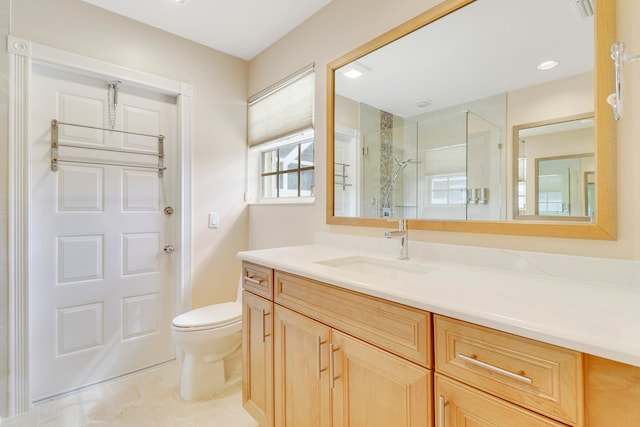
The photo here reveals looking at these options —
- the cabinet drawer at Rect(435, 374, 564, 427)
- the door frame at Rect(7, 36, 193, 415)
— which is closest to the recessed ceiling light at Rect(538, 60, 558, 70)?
the cabinet drawer at Rect(435, 374, 564, 427)

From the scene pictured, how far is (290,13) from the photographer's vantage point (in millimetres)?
1992

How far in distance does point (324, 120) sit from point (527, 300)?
4.91 ft

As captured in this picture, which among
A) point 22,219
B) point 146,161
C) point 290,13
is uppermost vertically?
point 290,13

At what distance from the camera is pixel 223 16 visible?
2020 mm

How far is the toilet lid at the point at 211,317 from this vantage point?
1813 millimetres

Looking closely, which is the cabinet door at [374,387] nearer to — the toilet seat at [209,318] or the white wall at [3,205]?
the toilet seat at [209,318]

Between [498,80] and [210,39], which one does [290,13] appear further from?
[498,80]

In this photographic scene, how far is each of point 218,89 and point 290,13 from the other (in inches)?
33.2

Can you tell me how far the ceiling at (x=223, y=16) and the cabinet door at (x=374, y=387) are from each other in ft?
6.46

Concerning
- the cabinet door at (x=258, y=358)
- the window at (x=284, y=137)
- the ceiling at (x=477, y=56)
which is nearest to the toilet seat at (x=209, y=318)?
the cabinet door at (x=258, y=358)

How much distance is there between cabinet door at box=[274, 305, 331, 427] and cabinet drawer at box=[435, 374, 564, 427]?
45cm

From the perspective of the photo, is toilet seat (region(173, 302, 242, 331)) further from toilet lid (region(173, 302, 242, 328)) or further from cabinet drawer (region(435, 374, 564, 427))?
cabinet drawer (region(435, 374, 564, 427))

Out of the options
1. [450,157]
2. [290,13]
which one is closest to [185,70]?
[290,13]

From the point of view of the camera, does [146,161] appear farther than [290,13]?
Yes
